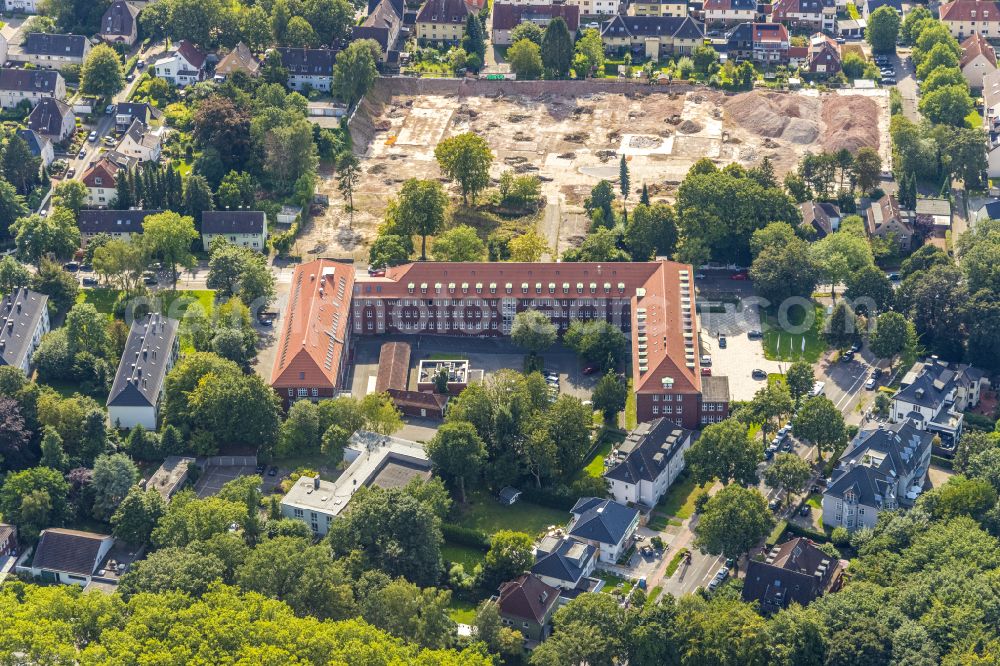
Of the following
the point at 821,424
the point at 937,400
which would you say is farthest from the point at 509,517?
the point at 937,400

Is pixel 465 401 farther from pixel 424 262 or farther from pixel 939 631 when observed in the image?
pixel 939 631

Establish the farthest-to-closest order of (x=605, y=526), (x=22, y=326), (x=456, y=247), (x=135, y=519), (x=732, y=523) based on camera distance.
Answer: (x=456, y=247)
(x=22, y=326)
(x=605, y=526)
(x=135, y=519)
(x=732, y=523)

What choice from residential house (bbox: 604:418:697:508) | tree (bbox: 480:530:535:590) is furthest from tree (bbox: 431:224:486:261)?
tree (bbox: 480:530:535:590)

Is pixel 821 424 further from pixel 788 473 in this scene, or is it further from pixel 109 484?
pixel 109 484

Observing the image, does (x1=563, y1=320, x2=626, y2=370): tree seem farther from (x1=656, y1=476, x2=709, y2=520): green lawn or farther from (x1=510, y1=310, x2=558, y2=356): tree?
(x1=656, y1=476, x2=709, y2=520): green lawn

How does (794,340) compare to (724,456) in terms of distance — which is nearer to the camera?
(724,456)

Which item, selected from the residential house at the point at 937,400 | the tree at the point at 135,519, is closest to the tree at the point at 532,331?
the residential house at the point at 937,400

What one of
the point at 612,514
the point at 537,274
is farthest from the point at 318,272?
the point at 612,514
